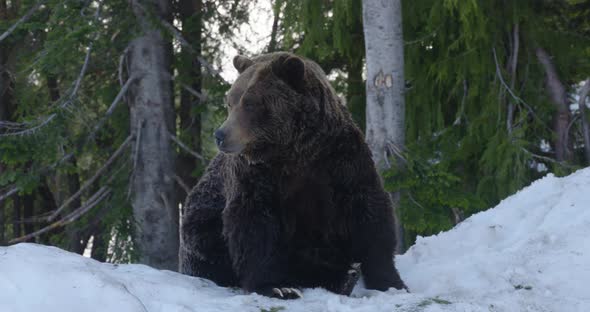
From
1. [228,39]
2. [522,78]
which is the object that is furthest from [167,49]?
[522,78]

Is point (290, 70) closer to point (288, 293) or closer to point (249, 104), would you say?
point (249, 104)

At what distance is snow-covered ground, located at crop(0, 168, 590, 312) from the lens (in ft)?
9.27

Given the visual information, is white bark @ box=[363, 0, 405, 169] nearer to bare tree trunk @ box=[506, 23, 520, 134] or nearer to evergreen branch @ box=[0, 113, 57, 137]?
bare tree trunk @ box=[506, 23, 520, 134]

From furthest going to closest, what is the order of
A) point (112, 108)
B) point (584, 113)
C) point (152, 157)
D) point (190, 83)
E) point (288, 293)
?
point (190, 83) → point (152, 157) → point (112, 108) → point (584, 113) → point (288, 293)

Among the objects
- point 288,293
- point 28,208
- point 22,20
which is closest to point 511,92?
point 288,293

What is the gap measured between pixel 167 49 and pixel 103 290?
7301 mm

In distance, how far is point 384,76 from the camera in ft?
22.6

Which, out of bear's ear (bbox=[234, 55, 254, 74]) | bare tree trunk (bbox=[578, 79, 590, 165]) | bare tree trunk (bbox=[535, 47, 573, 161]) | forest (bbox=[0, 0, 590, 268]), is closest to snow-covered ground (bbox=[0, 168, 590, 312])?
bear's ear (bbox=[234, 55, 254, 74])

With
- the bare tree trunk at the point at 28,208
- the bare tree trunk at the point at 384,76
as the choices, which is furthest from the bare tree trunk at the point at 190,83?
the bare tree trunk at the point at 28,208

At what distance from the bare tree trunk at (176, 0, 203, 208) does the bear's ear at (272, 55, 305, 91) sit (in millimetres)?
5110

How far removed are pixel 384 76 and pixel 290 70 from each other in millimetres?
3209

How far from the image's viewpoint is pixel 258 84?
3.84 m

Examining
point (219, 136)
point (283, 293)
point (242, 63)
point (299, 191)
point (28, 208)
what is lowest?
point (283, 293)

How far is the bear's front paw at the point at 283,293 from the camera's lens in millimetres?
3627
